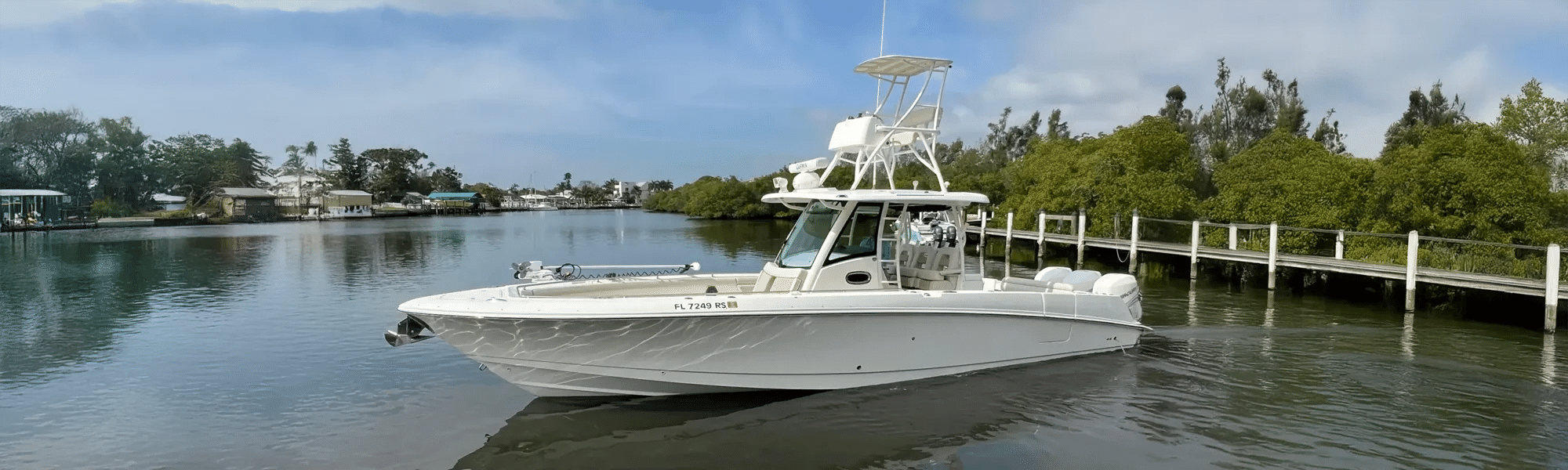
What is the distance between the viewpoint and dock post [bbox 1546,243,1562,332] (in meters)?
13.4

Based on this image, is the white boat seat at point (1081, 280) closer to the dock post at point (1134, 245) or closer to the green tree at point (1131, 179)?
the dock post at point (1134, 245)

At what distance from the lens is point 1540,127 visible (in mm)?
24938

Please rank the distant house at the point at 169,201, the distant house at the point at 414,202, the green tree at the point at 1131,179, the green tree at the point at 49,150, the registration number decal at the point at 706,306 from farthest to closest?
1. the distant house at the point at 414,202
2. the distant house at the point at 169,201
3. the green tree at the point at 49,150
4. the green tree at the point at 1131,179
5. the registration number decal at the point at 706,306

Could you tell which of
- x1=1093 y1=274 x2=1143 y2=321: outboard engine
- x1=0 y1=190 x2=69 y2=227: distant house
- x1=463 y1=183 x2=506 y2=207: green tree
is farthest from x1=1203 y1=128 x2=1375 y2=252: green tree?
x1=463 y1=183 x2=506 y2=207: green tree

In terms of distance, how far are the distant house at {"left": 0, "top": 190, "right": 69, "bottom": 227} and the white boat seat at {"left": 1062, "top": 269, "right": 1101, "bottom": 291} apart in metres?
67.8

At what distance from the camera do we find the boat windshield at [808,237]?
920 cm

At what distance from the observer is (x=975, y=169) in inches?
2596

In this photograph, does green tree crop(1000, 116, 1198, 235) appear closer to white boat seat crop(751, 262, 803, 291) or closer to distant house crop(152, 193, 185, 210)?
white boat seat crop(751, 262, 803, 291)

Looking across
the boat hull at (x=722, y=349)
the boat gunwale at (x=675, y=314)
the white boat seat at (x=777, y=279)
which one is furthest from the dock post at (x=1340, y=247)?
the white boat seat at (x=777, y=279)

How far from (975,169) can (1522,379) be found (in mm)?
55991

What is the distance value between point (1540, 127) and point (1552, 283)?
15.3m

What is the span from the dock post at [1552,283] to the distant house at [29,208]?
72.7 meters

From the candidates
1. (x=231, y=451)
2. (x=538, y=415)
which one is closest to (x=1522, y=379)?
(x=538, y=415)

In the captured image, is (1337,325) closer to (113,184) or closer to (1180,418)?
(1180,418)
